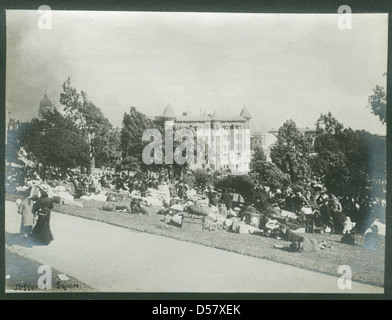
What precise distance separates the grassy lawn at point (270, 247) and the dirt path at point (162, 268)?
11 centimetres

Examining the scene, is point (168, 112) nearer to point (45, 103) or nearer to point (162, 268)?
point (45, 103)

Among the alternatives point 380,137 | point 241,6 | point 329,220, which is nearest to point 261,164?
point 329,220

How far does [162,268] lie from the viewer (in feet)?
17.0

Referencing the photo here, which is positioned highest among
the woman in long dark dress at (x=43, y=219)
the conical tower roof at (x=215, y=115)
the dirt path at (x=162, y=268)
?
the conical tower roof at (x=215, y=115)

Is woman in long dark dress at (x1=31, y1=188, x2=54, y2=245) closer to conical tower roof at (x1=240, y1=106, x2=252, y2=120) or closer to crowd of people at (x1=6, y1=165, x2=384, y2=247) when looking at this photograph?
crowd of people at (x1=6, y1=165, x2=384, y2=247)

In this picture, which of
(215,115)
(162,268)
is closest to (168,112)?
(215,115)

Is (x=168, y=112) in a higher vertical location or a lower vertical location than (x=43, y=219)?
higher

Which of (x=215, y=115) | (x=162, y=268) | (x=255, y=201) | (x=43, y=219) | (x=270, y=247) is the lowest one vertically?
(x=162, y=268)

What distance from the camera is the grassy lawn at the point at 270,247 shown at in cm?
520

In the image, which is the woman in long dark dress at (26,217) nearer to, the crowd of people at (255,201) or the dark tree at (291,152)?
the crowd of people at (255,201)

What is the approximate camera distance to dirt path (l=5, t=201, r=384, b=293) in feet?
16.9

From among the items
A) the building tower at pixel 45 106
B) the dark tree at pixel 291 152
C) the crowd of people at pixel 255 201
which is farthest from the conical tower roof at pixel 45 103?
the dark tree at pixel 291 152

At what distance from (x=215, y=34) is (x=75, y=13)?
7.31 feet

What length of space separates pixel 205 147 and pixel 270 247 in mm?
1924
